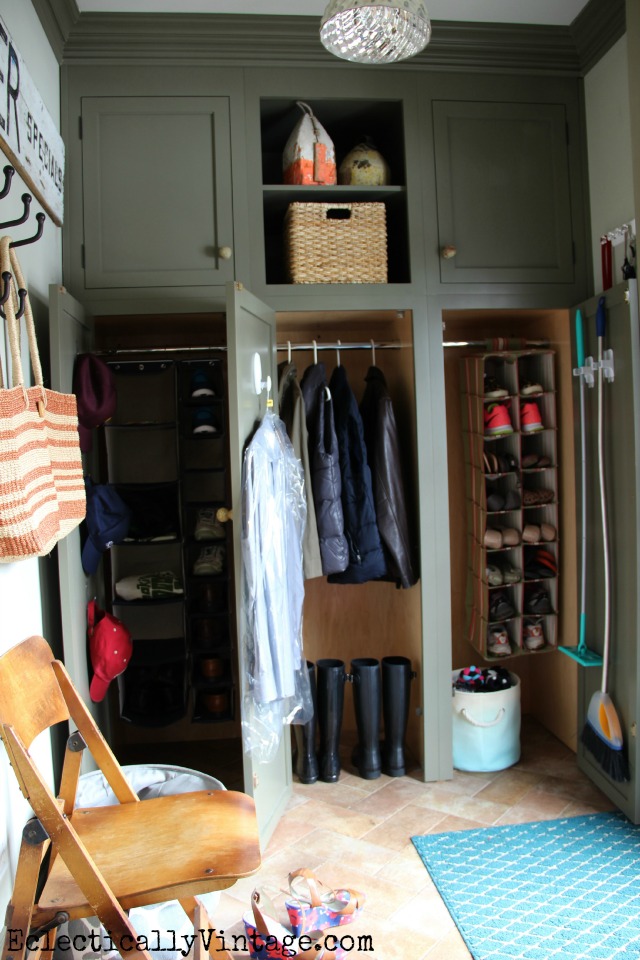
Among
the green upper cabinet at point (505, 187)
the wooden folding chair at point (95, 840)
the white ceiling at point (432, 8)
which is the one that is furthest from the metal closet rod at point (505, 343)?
the wooden folding chair at point (95, 840)

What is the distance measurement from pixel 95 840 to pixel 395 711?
1.53 meters

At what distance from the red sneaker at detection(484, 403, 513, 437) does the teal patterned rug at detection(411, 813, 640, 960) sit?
145 cm

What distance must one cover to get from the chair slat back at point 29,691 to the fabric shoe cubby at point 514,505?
1.86 meters

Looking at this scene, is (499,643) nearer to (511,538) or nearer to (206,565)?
(511,538)

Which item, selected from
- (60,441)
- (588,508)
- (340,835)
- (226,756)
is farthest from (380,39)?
(226,756)

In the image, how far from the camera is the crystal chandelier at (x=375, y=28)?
6.10 ft

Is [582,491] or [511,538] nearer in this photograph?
[582,491]

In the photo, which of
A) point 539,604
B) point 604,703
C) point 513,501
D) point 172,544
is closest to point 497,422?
point 513,501

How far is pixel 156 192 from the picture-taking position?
8.95ft

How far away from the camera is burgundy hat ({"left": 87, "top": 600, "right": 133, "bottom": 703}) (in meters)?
2.55

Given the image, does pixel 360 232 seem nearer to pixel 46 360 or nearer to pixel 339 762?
pixel 46 360

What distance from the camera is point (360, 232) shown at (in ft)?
9.30

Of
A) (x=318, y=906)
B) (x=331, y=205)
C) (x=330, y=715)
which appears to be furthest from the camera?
(x=330, y=715)

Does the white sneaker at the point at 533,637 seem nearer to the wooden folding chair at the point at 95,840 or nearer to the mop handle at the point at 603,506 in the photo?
the mop handle at the point at 603,506
